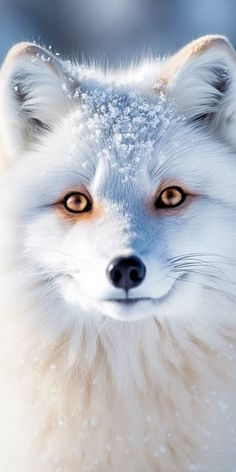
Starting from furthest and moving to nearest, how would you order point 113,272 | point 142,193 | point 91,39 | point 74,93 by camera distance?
point 91,39 < point 74,93 < point 142,193 < point 113,272

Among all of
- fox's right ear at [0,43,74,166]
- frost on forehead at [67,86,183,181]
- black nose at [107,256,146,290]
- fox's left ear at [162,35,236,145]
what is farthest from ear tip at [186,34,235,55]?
black nose at [107,256,146,290]

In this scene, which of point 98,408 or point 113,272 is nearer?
point 113,272

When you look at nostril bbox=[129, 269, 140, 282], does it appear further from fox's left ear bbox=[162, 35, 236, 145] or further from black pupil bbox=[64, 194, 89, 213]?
fox's left ear bbox=[162, 35, 236, 145]

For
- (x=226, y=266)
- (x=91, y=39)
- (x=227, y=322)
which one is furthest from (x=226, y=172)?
(x=91, y=39)

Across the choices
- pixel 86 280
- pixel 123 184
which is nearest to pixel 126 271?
pixel 86 280

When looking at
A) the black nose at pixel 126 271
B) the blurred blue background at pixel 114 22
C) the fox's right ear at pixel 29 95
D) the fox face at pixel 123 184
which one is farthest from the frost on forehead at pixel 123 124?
the blurred blue background at pixel 114 22

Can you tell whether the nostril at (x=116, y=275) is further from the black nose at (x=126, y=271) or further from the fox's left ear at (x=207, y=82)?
the fox's left ear at (x=207, y=82)

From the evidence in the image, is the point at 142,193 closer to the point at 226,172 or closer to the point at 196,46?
the point at 226,172
